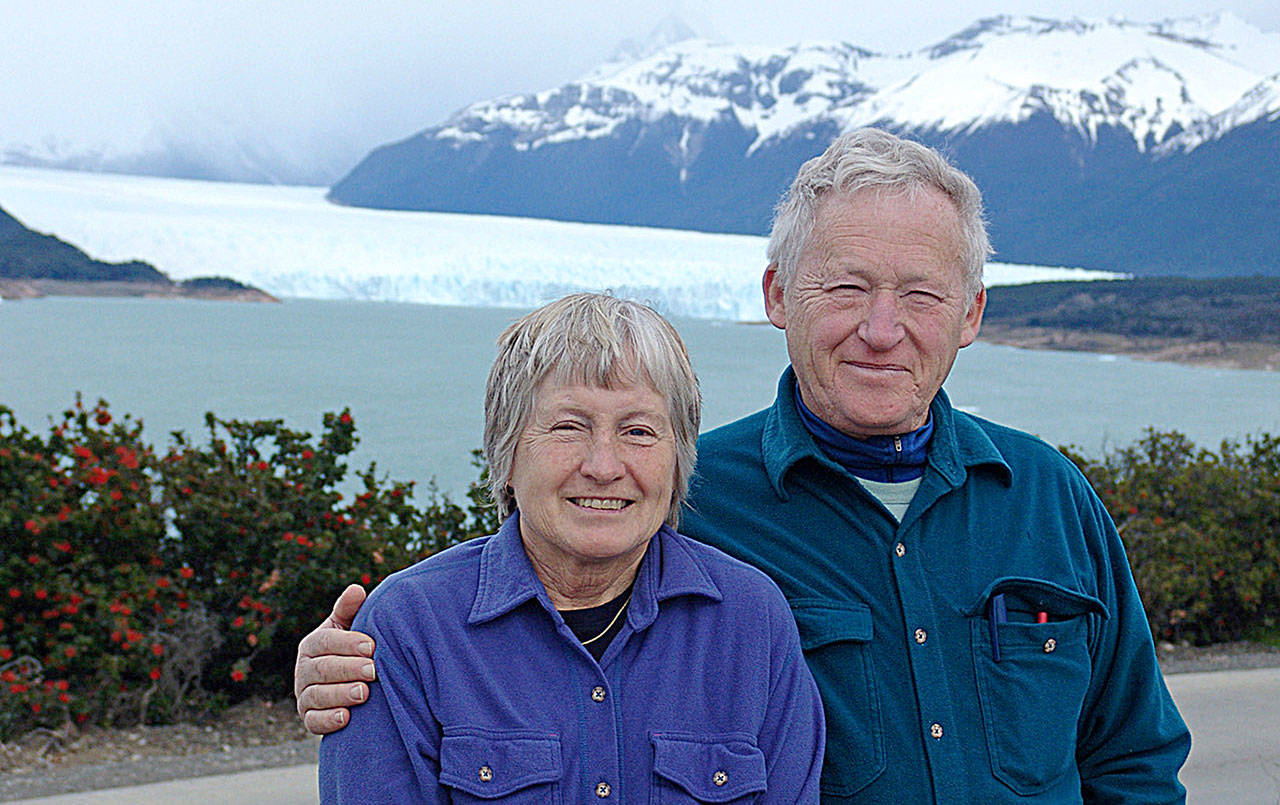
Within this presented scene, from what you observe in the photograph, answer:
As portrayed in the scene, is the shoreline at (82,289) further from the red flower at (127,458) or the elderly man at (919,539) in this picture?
the elderly man at (919,539)

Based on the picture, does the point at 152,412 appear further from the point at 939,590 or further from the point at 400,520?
the point at 939,590

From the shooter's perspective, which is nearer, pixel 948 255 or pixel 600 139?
pixel 948 255

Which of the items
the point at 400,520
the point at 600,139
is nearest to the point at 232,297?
the point at 400,520

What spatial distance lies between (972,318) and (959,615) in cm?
46

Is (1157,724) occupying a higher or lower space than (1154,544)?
higher

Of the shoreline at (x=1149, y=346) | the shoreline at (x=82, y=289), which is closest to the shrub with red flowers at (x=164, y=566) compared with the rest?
the shoreline at (x=1149, y=346)

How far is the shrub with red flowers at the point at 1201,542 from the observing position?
499cm

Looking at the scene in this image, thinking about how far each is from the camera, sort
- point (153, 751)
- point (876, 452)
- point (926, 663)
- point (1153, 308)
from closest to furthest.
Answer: point (926, 663) → point (876, 452) → point (153, 751) → point (1153, 308)

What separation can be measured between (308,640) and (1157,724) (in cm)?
122

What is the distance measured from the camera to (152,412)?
44.7ft

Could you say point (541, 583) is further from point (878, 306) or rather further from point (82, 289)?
point (82, 289)

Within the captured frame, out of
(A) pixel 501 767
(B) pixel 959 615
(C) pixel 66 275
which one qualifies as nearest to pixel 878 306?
(B) pixel 959 615

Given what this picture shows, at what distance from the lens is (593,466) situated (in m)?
1.37

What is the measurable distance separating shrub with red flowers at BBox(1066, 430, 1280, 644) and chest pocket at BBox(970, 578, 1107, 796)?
139 inches
